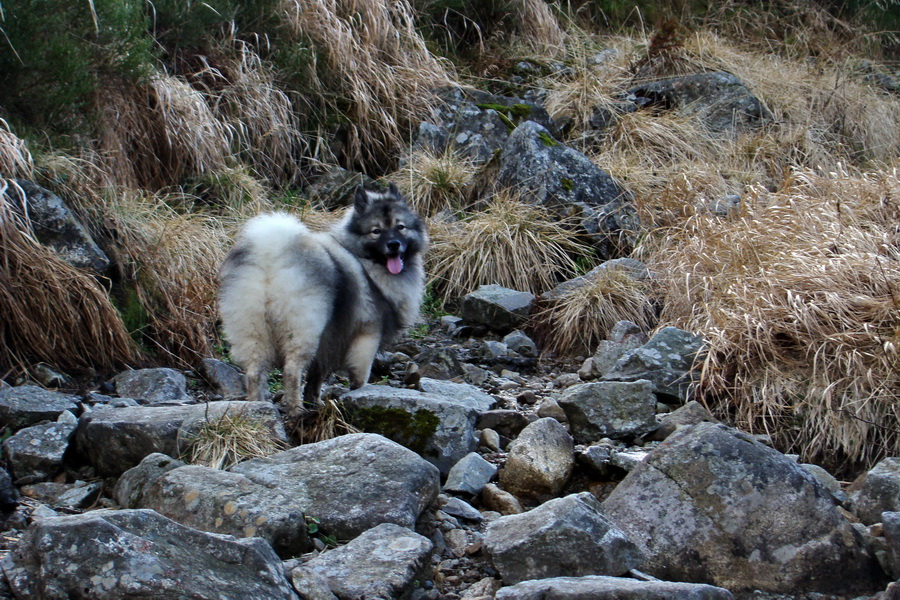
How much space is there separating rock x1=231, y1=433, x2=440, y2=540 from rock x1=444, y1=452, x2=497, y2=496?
0.96ft

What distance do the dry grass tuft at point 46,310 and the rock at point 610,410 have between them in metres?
2.54

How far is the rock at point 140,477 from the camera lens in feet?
10.4

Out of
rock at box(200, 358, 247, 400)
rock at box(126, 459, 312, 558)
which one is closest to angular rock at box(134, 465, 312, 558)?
rock at box(126, 459, 312, 558)

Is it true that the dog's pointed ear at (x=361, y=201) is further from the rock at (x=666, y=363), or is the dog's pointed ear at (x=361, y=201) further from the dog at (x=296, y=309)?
the rock at (x=666, y=363)

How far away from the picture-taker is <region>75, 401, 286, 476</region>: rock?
3.58 metres

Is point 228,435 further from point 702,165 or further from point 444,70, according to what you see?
point 444,70

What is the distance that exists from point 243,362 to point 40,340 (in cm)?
138

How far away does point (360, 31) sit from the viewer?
8594 millimetres

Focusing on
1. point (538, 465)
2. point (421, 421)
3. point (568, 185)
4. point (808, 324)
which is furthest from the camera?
point (568, 185)

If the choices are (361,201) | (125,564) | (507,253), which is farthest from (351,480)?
(507,253)

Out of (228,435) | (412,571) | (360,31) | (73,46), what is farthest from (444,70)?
(412,571)

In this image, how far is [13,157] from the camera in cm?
500

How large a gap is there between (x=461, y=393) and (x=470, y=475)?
0.96 metres

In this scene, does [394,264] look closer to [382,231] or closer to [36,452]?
[382,231]
